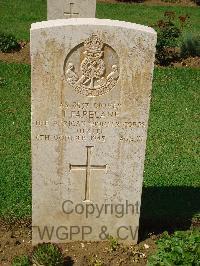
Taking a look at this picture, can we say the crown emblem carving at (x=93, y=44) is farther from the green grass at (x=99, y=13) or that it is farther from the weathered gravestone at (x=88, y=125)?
the green grass at (x=99, y=13)

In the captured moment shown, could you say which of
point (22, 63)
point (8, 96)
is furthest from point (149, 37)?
point (22, 63)

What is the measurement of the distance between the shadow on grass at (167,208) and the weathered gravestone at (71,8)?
606cm

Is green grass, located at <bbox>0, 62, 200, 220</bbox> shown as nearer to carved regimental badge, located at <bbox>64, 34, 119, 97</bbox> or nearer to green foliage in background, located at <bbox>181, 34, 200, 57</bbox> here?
green foliage in background, located at <bbox>181, 34, 200, 57</bbox>

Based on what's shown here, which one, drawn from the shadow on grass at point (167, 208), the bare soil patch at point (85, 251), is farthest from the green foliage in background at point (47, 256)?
the shadow on grass at point (167, 208)

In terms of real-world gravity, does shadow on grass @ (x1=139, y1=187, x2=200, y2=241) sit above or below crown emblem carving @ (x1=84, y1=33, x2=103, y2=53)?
below

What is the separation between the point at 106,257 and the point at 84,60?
234 centimetres

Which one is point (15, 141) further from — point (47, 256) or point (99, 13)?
point (99, 13)

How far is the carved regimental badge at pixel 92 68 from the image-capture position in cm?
518

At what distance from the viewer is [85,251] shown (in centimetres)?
614

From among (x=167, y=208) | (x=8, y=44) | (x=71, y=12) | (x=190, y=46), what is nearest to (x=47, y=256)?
(x=167, y=208)

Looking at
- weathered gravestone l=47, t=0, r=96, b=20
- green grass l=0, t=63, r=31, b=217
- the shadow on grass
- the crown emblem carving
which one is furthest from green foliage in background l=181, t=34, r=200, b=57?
the crown emblem carving

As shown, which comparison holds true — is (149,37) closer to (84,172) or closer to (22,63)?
(84,172)

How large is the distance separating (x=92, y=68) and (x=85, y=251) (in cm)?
224

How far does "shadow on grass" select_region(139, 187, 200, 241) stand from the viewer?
6762mm
